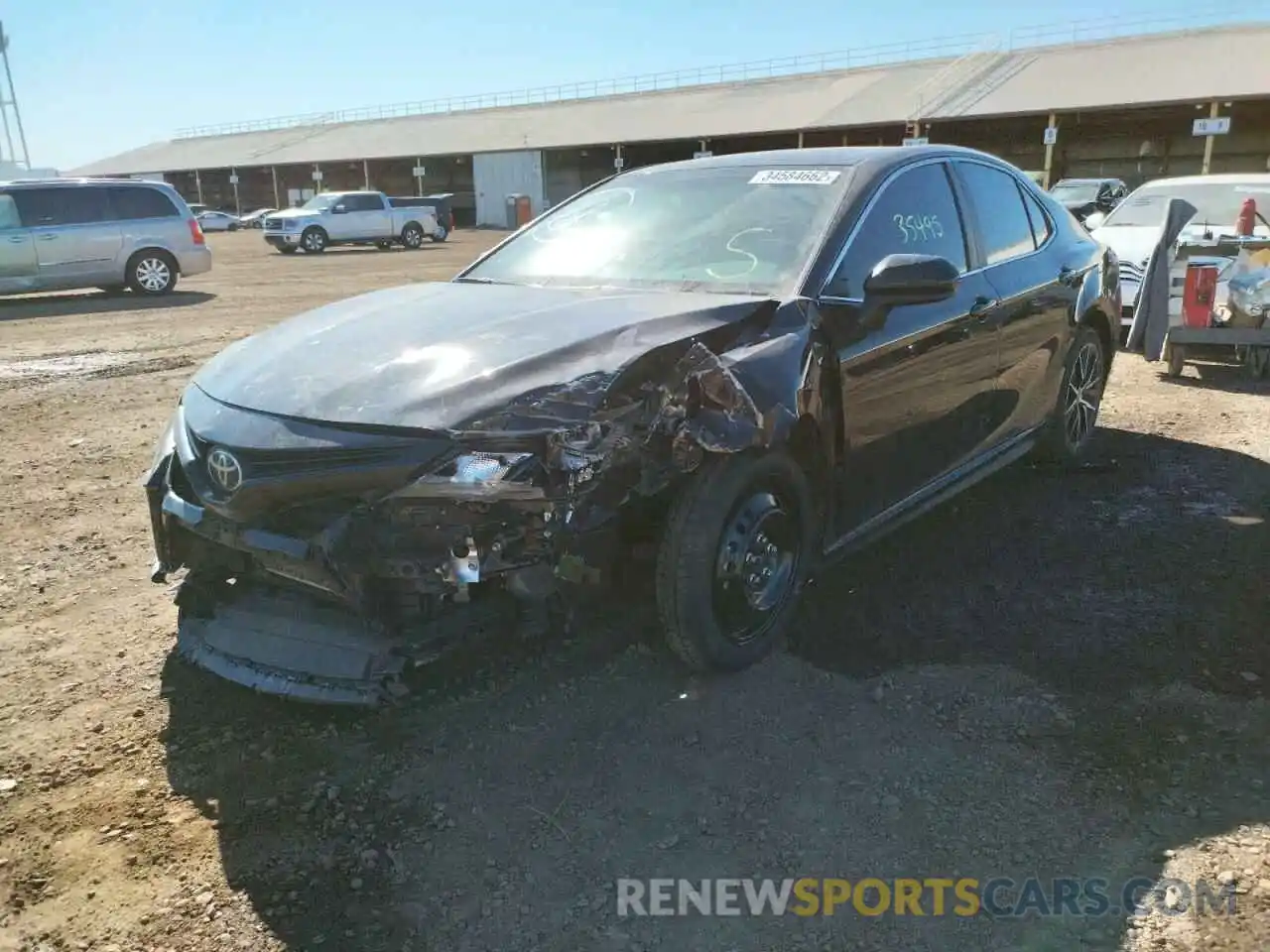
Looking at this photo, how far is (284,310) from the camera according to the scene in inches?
559

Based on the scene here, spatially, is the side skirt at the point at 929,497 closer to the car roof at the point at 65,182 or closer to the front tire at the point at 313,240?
the car roof at the point at 65,182

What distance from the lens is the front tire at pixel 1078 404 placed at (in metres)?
5.30

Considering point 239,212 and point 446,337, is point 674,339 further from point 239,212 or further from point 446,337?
point 239,212

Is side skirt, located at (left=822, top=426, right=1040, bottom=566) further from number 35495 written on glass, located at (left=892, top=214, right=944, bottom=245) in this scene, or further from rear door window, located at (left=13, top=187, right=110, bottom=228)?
rear door window, located at (left=13, top=187, right=110, bottom=228)

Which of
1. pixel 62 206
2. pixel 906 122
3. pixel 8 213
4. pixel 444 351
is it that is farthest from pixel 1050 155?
pixel 444 351

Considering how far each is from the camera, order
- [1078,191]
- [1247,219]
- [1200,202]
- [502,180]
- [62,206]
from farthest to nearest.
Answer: [502,180]
[1078,191]
[62,206]
[1200,202]
[1247,219]

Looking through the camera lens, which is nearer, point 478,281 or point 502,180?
point 478,281

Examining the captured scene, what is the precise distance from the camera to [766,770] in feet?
9.35

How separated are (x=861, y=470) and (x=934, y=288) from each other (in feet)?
2.27

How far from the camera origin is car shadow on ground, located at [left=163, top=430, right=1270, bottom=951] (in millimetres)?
2340

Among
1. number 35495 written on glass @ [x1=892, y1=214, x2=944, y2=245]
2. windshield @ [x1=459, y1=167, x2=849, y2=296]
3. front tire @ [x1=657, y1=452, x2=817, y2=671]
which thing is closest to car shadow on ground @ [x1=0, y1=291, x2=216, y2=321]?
windshield @ [x1=459, y1=167, x2=849, y2=296]

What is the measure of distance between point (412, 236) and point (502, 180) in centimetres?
1780

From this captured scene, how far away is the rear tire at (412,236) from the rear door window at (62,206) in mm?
17848

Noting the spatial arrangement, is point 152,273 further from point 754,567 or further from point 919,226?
point 754,567
